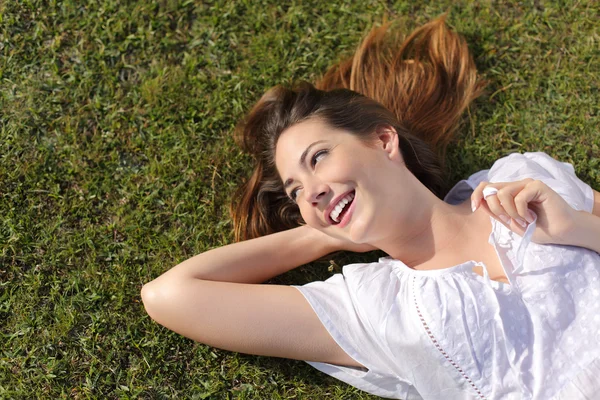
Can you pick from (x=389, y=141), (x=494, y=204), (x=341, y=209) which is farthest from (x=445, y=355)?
(x=389, y=141)

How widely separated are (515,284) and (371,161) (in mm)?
1011

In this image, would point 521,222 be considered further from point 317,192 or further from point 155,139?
point 155,139

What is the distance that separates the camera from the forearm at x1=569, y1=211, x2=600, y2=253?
10.2ft

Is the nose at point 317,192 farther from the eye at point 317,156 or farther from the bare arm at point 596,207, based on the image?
the bare arm at point 596,207

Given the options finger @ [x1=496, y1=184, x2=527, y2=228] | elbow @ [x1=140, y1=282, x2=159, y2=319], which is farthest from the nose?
elbow @ [x1=140, y1=282, x2=159, y2=319]

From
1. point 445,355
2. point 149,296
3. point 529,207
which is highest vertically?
point 529,207

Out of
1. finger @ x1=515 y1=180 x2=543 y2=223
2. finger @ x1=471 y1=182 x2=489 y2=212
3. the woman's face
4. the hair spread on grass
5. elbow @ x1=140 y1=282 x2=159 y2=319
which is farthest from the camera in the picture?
the hair spread on grass

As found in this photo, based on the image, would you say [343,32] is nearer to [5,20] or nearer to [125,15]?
[125,15]

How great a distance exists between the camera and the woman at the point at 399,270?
3.05m

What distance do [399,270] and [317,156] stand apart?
81 cm

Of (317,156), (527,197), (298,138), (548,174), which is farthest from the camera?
(548,174)

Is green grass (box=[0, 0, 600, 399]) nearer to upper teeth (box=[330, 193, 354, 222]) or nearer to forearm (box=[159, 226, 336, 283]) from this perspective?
forearm (box=[159, 226, 336, 283])

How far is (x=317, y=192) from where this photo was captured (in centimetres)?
317

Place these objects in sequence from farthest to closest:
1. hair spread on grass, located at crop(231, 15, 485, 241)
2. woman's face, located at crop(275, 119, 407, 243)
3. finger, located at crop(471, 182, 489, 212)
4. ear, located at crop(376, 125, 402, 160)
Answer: hair spread on grass, located at crop(231, 15, 485, 241)
ear, located at crop(376, 125, 402, 160)
woman's face, located at crop(275, 119, 407, 243)
finger, located at crop(471, 182, 489, 212)
